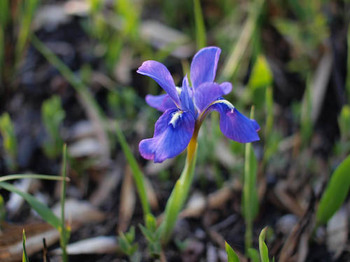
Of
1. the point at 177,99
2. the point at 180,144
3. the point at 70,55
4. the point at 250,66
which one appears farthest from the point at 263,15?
the point at 180,144

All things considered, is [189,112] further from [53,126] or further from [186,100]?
[53,126]

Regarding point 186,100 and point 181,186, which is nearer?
point 186,100

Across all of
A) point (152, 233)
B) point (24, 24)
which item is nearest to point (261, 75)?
point (152, 233)

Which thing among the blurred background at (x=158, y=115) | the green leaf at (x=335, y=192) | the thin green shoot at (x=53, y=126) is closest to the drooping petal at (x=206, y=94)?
the blurred background at (x=158, y=115)

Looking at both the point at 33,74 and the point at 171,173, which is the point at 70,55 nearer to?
the point at 33,74

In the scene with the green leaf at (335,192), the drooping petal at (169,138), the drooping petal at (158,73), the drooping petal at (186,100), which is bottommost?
the green leaf at (335,192)

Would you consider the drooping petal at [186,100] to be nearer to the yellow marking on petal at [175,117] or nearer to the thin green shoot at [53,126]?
the yellow marking on petal at [175,117]

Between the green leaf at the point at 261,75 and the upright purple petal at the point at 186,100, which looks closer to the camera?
the upright purple petal at the point at 186,100
